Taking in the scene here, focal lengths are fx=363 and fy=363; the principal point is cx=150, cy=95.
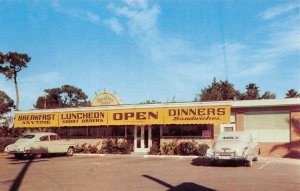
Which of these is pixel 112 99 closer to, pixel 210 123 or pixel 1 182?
pixel 210 123

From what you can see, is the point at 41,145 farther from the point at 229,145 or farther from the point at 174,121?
the point at 229,145

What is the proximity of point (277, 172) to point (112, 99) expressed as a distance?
1574 cm

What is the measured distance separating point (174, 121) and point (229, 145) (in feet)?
23.8

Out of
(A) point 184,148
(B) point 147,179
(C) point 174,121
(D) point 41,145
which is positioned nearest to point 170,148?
(A) point 184,148

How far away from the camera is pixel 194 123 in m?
23.7

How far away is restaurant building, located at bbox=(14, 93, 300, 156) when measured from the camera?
22297mm

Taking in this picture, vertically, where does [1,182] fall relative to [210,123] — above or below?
below

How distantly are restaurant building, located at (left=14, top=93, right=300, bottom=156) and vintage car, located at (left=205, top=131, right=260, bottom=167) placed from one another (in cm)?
420

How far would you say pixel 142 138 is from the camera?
26.5 meters

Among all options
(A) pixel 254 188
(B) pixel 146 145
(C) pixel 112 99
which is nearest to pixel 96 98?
(C) pixel 112 99

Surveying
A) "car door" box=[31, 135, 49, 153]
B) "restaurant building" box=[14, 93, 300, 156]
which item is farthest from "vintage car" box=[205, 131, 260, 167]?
"car door" box=[31, 135, 49, 153]

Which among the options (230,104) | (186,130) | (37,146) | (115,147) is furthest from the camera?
(115,147)

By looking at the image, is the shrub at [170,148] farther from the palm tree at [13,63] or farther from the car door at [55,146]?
the palm tree at [13,63]

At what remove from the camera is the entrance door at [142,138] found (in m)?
26.4
